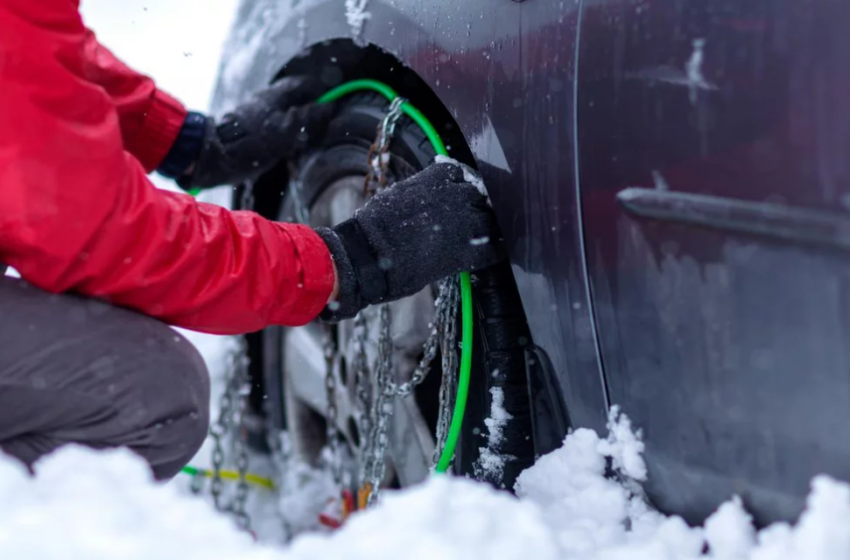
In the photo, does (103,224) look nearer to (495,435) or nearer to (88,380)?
(88,380)

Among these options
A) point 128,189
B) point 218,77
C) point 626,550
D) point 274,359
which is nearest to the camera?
point 626,550

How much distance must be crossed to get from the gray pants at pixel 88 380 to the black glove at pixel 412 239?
33 cm

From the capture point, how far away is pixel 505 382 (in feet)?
4.33

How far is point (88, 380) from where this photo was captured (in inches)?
→ 47.4

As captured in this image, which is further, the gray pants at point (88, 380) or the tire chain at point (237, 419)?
the tire chain at point (237, 419)

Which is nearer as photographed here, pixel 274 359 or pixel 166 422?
pixel 166 422

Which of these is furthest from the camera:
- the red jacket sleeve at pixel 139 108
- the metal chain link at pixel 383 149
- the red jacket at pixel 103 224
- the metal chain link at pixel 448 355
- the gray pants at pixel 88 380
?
the red jacket sleeve at pixel 139 108

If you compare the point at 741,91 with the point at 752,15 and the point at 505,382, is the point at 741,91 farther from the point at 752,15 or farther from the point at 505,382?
the point at 505,382

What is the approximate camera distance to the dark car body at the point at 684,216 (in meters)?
0.85

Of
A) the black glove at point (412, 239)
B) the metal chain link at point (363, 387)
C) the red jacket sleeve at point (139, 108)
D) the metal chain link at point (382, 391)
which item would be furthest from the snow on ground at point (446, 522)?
the red jacket sleeve at point (139, 108)

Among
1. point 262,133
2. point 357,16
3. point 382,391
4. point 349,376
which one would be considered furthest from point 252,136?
point 382,391

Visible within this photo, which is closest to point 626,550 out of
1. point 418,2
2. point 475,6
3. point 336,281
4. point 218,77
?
point 336,281

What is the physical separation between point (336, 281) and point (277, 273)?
13cm

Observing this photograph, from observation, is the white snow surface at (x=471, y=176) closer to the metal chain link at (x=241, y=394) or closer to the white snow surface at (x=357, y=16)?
the white snow surface at (x=357, y=16)
